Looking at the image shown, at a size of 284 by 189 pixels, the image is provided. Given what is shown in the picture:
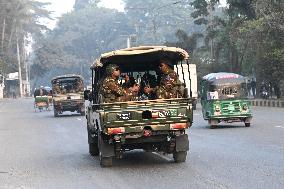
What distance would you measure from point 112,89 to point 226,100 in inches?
Answer: 486

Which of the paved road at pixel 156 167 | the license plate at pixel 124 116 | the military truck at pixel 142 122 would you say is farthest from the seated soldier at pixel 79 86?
the license plate at pixel 124 116

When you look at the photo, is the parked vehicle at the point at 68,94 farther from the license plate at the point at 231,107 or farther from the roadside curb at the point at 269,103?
the license plate at the point at 231,107

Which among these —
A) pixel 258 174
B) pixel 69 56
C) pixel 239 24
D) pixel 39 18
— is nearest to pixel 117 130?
pixel 258 174

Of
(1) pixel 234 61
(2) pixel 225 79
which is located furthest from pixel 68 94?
(1) pixel 234 61

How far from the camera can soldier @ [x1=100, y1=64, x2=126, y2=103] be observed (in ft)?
47.1

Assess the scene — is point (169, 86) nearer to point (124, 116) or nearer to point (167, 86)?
point (167, 86)

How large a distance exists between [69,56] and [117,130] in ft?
Result: 392

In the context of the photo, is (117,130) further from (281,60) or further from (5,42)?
(5,42)

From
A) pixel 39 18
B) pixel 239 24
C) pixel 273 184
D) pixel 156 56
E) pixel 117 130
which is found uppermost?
pixel 39 18

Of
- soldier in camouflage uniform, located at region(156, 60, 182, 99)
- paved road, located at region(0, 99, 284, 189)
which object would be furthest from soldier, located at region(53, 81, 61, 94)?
soldier in camouflage uniform, located at region(156, 60, 182, 99)

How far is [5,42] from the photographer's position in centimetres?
11550

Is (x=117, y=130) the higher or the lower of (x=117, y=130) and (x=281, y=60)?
the lower

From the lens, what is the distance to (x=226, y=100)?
26.1 m

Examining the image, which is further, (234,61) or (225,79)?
(234,61)
